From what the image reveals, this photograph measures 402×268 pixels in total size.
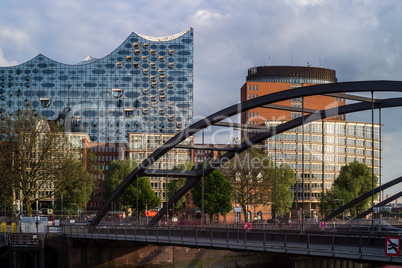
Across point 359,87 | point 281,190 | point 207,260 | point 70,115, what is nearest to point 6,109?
point 70,115

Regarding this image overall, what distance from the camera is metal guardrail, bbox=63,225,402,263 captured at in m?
29.0

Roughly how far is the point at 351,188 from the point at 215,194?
35.7m

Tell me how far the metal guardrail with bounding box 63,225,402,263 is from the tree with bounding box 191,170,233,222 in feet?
88.1

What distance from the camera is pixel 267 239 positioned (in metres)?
36.6

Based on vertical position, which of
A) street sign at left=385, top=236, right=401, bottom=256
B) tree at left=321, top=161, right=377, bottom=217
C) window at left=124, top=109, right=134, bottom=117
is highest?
window at left=124, top=109, right=134, bottom=117

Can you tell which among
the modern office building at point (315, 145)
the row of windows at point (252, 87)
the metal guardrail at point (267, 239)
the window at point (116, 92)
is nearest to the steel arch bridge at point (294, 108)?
the metal guardrail at point (267, 239)

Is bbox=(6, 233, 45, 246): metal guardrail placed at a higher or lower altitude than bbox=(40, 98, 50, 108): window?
lower

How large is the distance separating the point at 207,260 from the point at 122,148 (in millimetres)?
91634

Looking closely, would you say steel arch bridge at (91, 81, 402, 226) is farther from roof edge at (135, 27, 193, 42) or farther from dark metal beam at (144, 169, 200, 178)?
roof edge at (135, 27, 193, 42)

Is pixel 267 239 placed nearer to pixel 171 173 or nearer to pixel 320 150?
pixel 171 173

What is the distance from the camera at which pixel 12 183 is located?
67.6m

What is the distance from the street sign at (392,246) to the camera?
2680 cm

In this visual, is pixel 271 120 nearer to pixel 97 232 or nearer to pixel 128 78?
pixel 128 78

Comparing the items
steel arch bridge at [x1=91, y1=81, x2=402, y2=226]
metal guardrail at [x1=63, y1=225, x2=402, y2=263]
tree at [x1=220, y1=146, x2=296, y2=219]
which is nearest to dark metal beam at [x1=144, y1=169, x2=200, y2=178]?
steel arch bridge at [x1=91, y1=81, x2=402, y2=226]
